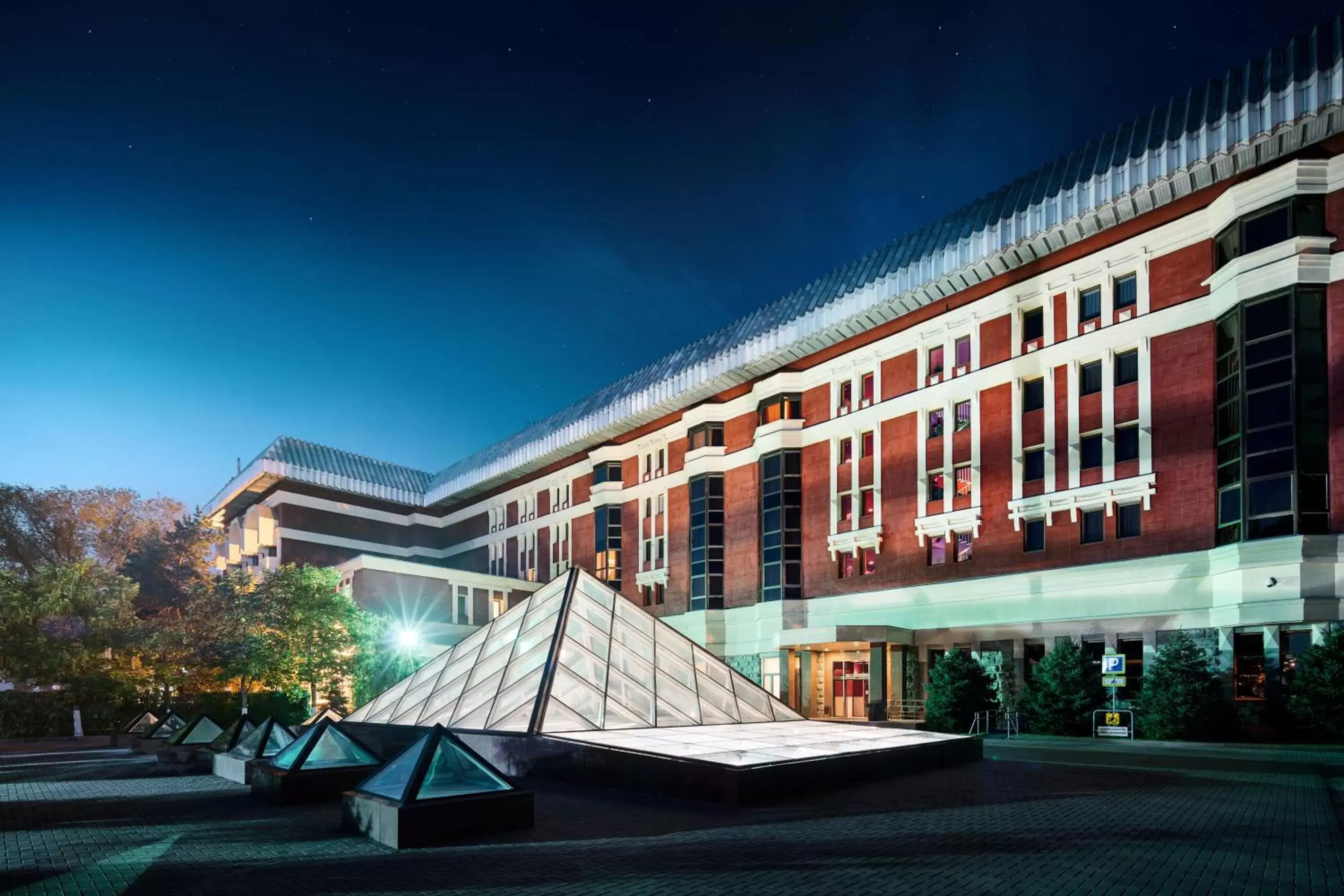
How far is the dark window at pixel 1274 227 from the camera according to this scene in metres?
29.5

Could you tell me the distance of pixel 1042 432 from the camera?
36.8 metres

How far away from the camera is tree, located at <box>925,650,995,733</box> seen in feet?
113

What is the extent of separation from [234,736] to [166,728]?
11.2m

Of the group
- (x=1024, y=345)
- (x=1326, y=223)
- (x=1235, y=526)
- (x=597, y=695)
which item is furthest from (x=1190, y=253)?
(x=597, y=695)

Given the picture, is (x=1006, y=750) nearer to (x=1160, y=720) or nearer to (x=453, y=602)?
(x=1160, y=720)

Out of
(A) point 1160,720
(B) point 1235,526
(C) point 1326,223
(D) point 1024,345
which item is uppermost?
(C) point 1326,223

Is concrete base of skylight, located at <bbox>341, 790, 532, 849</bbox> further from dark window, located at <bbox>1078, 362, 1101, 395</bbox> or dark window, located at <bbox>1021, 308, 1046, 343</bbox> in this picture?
dark window, located at <bbox>1021, 308, 1046, 343</bbox>

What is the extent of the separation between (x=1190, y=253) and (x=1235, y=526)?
30.5 feet

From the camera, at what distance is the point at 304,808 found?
1538 cm

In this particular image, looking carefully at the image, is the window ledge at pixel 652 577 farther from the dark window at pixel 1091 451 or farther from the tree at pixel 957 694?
the dark window at pixel 1091 451

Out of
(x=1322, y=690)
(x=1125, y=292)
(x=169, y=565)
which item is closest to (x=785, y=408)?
(x=1125, y=292)

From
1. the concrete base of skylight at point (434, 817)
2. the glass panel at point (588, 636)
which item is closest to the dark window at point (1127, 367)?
the glass panel at point (588, 636)

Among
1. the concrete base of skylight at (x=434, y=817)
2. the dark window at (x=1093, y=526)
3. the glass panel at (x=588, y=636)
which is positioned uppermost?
the dark window at (x=1093, y=526)

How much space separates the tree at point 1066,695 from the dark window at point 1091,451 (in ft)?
21.5
